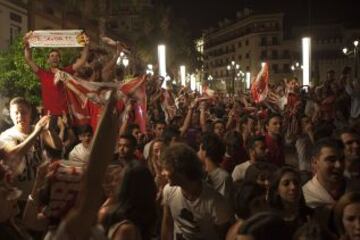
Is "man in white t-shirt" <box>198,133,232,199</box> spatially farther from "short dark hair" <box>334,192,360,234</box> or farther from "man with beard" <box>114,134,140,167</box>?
"short dark hair" <box>334,192,360,234</box>

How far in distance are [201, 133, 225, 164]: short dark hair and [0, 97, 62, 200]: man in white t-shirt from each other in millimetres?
1682

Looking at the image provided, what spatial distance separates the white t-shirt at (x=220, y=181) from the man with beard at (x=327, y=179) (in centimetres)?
80

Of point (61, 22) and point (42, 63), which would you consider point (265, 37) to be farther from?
point (42, 63)

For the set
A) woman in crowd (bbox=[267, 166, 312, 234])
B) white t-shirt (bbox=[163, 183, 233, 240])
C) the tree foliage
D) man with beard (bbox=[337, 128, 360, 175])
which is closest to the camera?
white t-shirt (bbox=[163, 183, 233, 240])

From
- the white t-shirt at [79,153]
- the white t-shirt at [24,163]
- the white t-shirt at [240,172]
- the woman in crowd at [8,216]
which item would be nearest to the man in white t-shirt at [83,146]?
the white t-shirt at [79,153]

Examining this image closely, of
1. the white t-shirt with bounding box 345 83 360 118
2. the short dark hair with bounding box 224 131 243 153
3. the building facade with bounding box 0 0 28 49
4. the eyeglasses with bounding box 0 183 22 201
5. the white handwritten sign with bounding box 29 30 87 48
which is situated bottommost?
the eyeglasses with bounding box 0 183 22 201

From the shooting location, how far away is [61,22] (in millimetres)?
36531

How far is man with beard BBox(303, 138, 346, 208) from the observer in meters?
5.28

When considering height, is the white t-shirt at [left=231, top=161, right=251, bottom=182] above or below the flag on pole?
below

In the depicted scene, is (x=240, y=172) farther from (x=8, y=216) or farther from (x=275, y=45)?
(x=275, y=45)

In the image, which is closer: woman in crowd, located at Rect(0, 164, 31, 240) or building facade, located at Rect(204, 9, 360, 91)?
woman in crowd, located at Rect(0, 164, 31, 240)

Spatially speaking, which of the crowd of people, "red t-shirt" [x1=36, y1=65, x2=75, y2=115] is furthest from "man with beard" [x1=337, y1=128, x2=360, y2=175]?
"red t-shirt" [x1=36, y1=65, x2=75, y2=115]

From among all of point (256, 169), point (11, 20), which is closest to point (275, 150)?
point (256, 169)

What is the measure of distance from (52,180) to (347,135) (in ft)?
14.0
